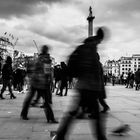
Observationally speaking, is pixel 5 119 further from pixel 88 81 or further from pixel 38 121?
pixel 88 81

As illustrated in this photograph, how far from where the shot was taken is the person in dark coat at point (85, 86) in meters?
4.68

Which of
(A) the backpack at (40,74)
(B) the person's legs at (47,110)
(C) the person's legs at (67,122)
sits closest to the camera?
(C) the person's legs at (67,122)

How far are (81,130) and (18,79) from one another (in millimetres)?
13884

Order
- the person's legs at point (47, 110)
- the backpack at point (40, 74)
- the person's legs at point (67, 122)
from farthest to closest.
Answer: the backpack at point (40, 74) → the person's legs at point (47, 110) → the person's legs at point (67, 122)

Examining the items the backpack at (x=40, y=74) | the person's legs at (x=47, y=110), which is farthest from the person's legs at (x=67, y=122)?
the backpack at (x=40, y=74)

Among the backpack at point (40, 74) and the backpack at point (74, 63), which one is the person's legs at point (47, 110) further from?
the backpack at point (74, 63)

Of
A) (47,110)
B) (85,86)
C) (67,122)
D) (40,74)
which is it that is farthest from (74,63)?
(40,74)

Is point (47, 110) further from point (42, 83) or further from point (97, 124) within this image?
point (97, 124)

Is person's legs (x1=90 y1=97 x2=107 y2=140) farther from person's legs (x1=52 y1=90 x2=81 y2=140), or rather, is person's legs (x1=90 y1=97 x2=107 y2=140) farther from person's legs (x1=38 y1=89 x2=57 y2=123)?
person's legs (x1=38 y1=89 x2=57 y2=123)

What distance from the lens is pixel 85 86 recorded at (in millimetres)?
4734

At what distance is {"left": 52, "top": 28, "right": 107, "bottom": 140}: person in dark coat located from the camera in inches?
184

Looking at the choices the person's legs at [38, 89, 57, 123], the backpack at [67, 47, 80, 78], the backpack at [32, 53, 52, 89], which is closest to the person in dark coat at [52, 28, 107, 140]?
the backpack at [67, 47, 80, 78]

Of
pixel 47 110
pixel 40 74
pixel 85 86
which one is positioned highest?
pixel 40 74

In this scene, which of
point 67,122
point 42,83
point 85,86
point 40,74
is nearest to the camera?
point 67,122
